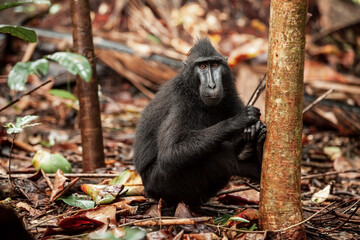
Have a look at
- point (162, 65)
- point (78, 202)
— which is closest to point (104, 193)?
point (78, 202)

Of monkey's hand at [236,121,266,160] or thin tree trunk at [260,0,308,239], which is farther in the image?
monkey's hand at [236,121,266,160]

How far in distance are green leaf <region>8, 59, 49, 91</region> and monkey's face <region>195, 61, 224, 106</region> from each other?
1611mm

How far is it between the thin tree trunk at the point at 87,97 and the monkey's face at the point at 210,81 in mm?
1433

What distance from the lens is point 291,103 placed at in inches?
124

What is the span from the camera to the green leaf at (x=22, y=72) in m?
3.69

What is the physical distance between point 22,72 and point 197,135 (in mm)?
1778

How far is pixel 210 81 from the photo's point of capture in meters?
4.32

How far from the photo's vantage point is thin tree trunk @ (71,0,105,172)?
193 inches

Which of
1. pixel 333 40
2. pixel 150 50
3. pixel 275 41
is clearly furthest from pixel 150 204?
pixel 333 40

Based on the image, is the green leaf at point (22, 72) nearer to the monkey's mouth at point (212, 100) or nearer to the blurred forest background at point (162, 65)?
the monkey's mouth at point (212, 100)

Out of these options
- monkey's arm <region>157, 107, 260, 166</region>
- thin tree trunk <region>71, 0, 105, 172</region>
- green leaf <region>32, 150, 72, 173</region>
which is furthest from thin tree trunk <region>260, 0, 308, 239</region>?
green leaf <region>32, 150, 72, 173</region>

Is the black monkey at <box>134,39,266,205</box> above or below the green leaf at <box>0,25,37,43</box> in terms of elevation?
below

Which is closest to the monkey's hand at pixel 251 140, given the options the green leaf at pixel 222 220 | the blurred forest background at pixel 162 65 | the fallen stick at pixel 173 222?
the green leaf at pixel 222 220

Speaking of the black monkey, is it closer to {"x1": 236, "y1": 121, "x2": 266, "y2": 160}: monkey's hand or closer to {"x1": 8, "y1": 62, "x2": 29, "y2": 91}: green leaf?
{"x1": 236, "y1": 121, "x2": 266, "y2": 160}: monkey's hand
